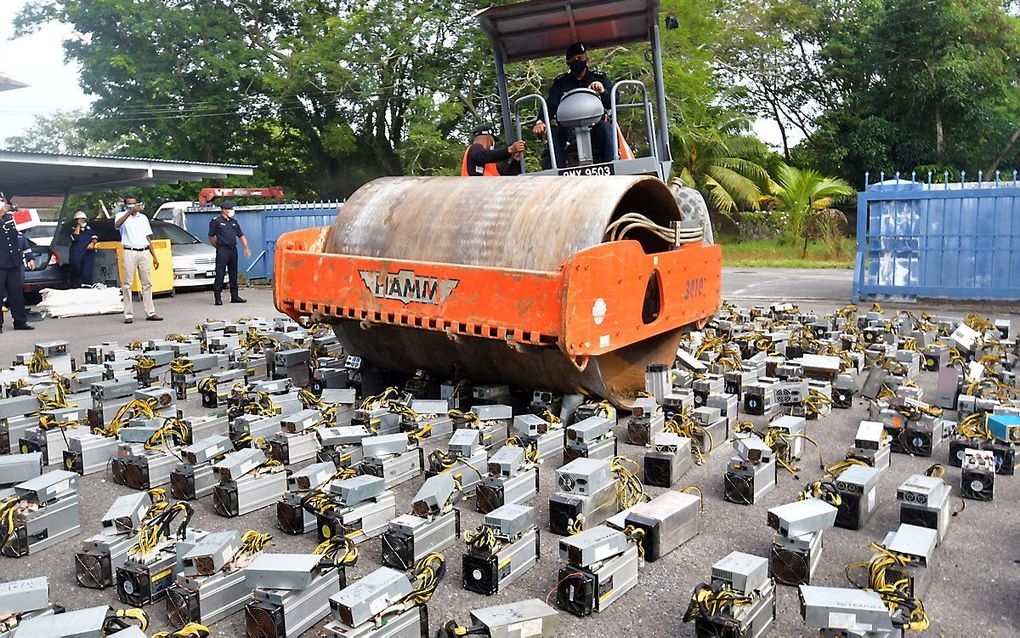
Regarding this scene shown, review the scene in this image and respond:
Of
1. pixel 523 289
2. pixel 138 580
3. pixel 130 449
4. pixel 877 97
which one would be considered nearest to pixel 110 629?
pixel 138 580

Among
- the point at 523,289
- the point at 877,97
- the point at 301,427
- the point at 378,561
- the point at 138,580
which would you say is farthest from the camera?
the point at 877,97

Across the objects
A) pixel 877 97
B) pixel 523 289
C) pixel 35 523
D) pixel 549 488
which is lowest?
pixel 549 488

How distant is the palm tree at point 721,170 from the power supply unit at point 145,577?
23377 millimetres

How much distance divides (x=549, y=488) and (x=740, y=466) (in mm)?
1097

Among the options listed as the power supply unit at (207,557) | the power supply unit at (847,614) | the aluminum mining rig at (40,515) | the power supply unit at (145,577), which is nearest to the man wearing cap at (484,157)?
the aluminum mining rig at (40,515)

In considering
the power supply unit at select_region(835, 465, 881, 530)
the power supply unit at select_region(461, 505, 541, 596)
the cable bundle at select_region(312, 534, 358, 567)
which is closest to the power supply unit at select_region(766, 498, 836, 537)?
the power supply unit at select_region(835, 465, 881, 530)

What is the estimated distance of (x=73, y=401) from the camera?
6.64 meters

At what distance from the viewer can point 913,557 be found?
3.48m

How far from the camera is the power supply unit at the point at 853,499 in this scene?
421cm

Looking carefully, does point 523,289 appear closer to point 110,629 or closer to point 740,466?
point 740,466

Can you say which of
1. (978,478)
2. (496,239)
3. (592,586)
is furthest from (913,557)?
(496,239)

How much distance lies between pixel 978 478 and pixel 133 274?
11.4 meters

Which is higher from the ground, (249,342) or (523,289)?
(523,289)

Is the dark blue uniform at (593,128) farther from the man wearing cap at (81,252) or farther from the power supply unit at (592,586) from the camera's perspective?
the man wearing cap at (81,252)
